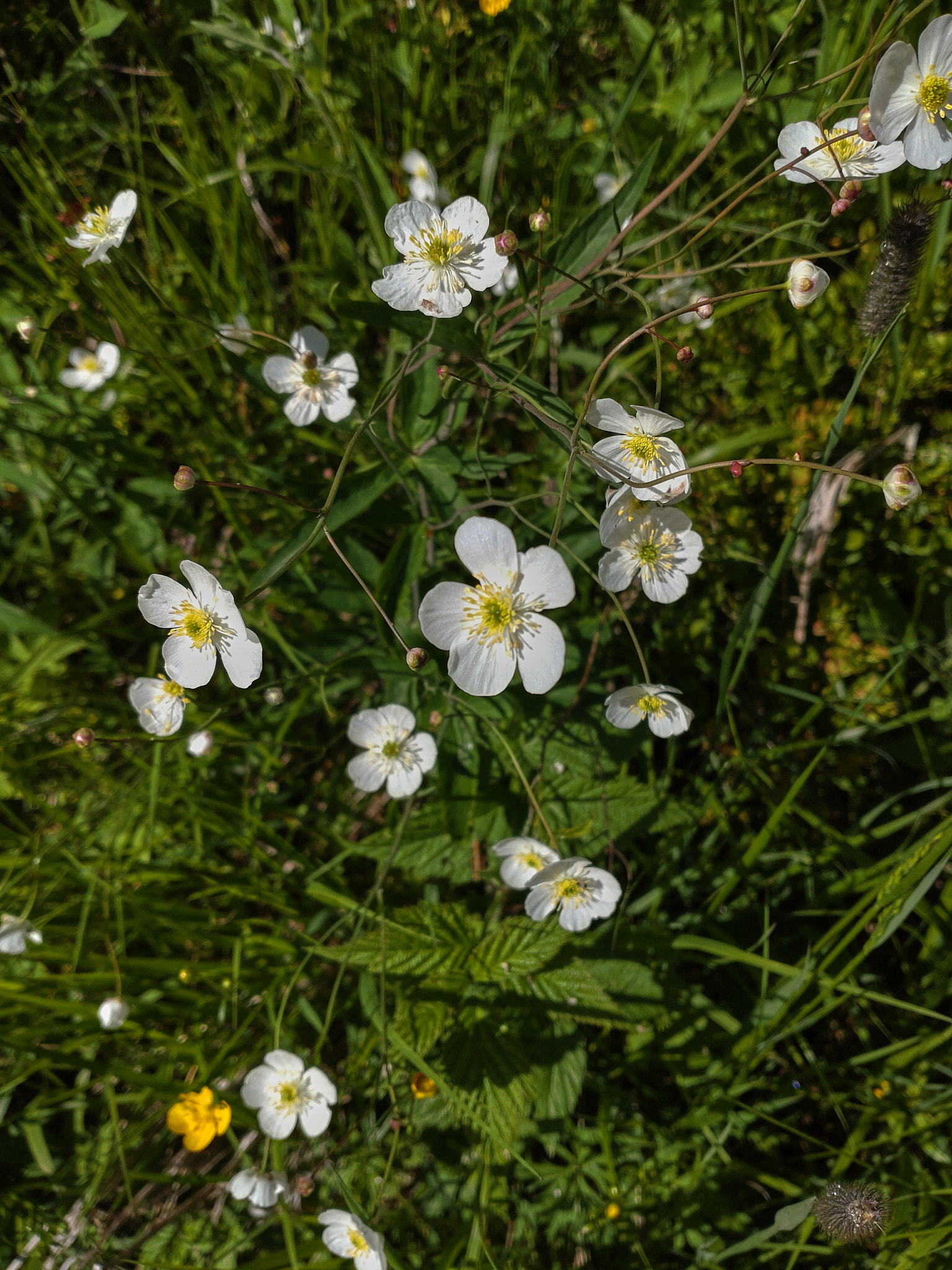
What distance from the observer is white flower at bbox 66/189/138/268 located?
197 centimetres

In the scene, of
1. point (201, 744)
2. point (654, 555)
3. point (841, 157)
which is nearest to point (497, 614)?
point (654, 555)

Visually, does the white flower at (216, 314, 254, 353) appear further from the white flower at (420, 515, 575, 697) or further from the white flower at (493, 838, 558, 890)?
the white flower at (493, 838, 558, 890)

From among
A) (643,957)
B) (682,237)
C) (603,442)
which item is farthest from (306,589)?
(682,237)

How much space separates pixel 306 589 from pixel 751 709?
4.64 ft

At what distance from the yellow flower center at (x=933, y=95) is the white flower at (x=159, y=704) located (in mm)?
2008

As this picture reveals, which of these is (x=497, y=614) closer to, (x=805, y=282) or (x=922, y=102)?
(x=805, y=282)

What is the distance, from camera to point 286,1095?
80.4 inches

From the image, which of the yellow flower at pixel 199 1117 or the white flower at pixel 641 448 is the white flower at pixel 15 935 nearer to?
the yellow flower at pixel 199 1117

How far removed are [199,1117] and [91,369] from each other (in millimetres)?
2382

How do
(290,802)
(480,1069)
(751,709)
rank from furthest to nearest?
1. (290,802)
2. (751,709)
3. (480,1069)

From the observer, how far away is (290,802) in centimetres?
262

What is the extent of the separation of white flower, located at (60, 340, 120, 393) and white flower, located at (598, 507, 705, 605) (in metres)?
2.01

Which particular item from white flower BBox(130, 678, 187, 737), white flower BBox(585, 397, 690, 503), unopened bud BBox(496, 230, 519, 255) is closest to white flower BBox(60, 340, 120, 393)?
white flower BBox(130, 678, 187, 737)

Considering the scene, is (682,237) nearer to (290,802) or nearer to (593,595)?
(593,595)
